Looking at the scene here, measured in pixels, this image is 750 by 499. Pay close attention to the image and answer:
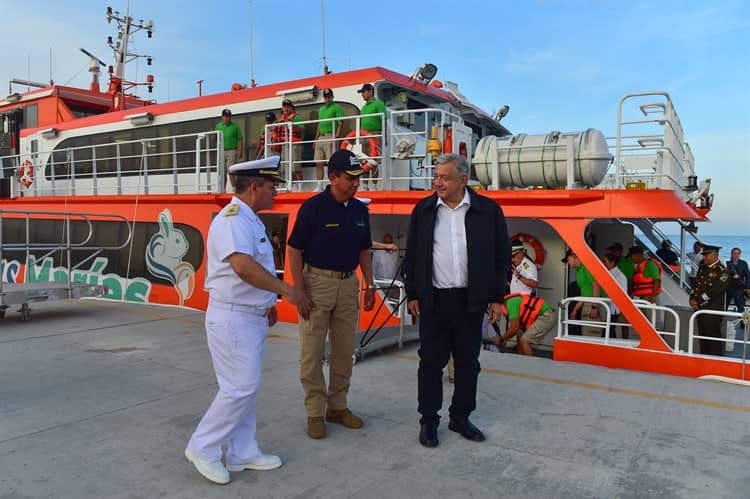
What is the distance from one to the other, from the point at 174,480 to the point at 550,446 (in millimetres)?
2295

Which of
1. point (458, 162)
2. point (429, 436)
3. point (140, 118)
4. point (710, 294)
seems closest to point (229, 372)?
point (429, 436)

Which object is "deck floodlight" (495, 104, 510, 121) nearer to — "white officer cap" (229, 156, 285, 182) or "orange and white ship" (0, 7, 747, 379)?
"orange and white ship" (0, 7, 747, 379)

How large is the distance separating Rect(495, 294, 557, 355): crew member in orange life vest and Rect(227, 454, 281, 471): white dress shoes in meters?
4.26

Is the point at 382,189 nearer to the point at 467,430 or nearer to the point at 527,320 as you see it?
the point at 527,320

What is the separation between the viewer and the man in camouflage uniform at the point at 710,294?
24.6 feet

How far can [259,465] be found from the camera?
335 cm

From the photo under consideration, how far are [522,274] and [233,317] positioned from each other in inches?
188

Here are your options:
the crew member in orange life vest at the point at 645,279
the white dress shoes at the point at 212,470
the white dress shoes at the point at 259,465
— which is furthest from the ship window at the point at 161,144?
the white dress shoes at the point at 212,470

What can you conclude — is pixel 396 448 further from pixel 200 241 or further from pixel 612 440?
pixel 200 241

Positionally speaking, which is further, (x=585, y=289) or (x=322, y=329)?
(x=585, y=289)

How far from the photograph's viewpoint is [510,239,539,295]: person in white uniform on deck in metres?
7.11

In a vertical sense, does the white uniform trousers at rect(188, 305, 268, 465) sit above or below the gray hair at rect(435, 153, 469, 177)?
below

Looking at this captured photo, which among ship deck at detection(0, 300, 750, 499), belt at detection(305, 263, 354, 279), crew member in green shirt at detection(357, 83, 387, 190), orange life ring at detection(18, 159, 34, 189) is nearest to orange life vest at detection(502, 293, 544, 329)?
ship deck at detection(0, 300, 750, 499)

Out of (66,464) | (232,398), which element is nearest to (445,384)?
(232,398)
